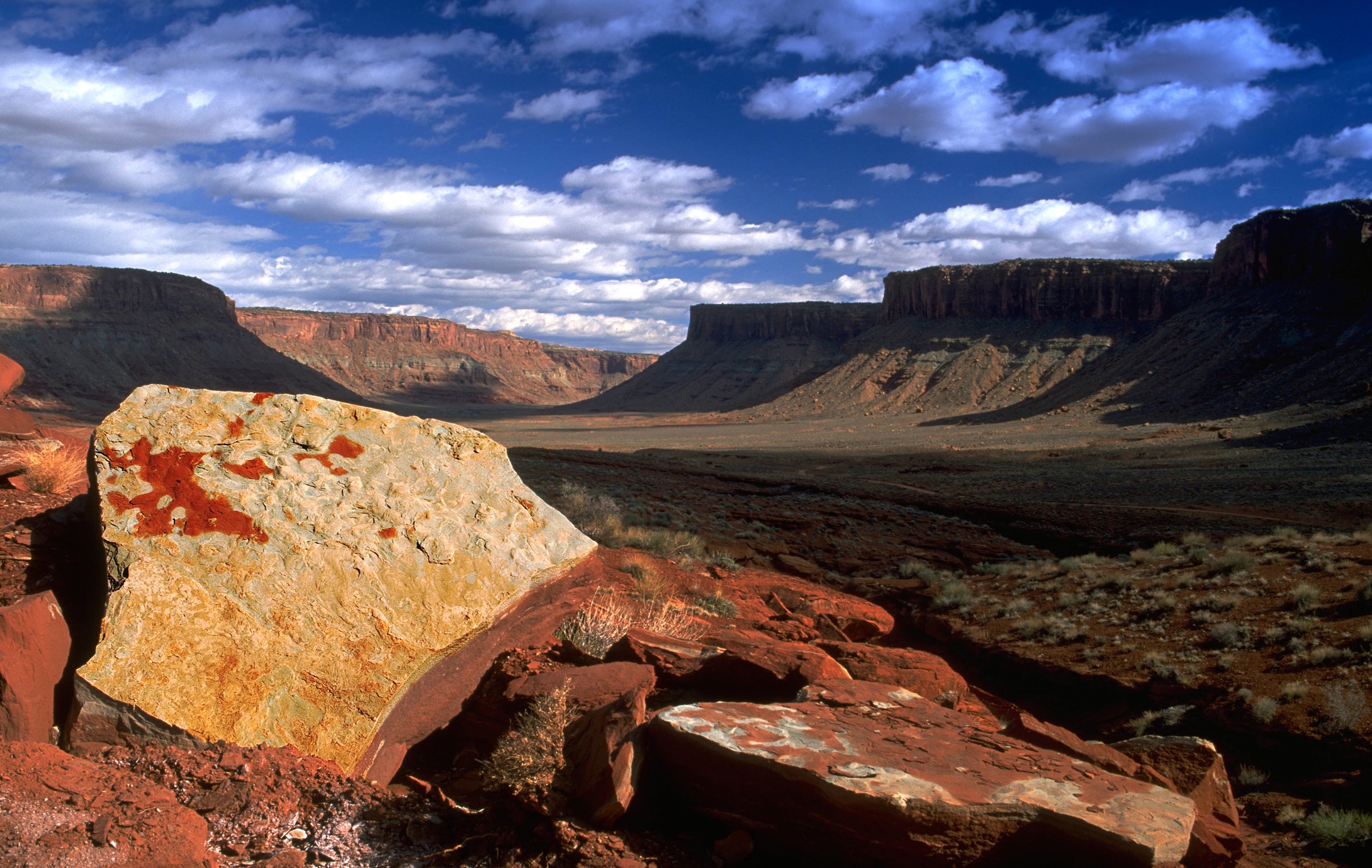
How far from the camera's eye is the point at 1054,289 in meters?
81.5

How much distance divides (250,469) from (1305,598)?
10715mm

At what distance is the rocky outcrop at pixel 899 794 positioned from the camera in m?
3.09

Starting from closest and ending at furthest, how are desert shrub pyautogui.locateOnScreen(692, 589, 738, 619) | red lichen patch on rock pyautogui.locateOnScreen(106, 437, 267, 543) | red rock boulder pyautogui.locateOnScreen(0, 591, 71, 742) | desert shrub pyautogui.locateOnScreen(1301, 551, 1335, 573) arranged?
red rock boulder pyautogui.locateOnScreen(0, 591, 71, 742) < red lichen patch on rock pyautogui.locateOnScreen(106, 437, 267, 543) < desert shrub pyautogui.locateOnScreen(692, 589, 738, 619) < desert shrub pyautogui.locateOnScreen(1301, 551, 1335, 573)

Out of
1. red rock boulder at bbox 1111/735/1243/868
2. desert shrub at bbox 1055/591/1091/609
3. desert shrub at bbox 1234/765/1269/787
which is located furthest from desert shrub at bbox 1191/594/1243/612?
red rock boulder at bbox 1111/735/1243/868

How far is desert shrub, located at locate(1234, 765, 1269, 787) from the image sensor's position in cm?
586

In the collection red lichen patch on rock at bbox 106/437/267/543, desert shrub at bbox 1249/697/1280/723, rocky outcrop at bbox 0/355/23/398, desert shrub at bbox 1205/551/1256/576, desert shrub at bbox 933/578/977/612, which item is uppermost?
rocky outcrop at bbox 0/355/23/398

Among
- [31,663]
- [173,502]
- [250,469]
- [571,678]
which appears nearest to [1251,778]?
[571,678]

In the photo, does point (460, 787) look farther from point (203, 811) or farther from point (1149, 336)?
point (1149, 336)

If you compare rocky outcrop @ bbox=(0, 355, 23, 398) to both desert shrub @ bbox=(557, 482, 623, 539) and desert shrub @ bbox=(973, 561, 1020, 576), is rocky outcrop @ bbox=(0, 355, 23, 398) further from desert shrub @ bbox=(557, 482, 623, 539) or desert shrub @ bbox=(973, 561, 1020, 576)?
desert shrub @ bbox=(973, 561, 1020, 576)

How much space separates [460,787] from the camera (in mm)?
4148

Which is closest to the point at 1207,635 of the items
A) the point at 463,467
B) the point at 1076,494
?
the point at 463,467

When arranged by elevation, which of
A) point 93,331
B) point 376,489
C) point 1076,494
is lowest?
point 1076,494

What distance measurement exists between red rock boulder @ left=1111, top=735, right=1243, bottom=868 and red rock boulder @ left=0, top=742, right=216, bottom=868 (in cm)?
462

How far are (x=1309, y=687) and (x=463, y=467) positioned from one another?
25.1 ft
